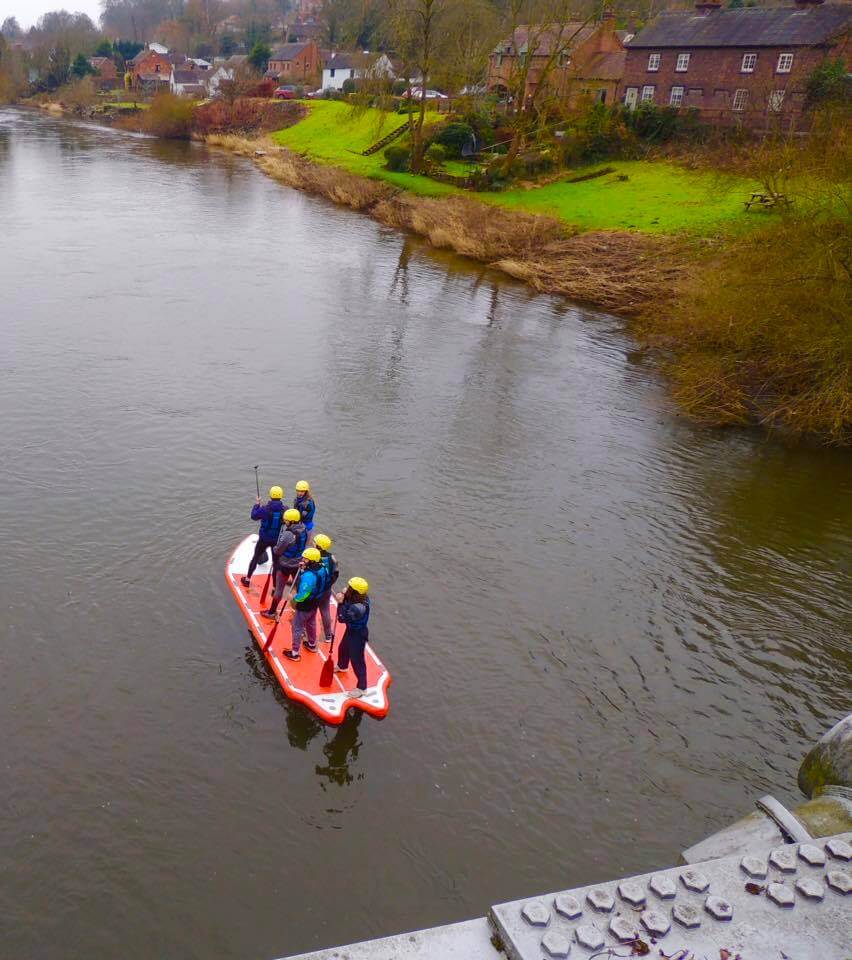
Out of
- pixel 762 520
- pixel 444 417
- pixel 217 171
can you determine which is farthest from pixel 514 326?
pixel 217 171

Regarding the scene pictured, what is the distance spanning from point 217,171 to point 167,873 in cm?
5468

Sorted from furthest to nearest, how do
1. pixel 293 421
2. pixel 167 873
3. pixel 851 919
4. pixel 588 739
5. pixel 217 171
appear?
pixel 217 171 → pixel 293 421 → pixel 588 739 → pixel 167 873 → pixel 851 919

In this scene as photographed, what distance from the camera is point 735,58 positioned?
151 ft

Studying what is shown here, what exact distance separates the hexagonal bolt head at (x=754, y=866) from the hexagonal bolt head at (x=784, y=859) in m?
0.08

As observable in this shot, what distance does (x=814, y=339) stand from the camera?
1912cm

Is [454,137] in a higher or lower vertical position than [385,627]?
higher

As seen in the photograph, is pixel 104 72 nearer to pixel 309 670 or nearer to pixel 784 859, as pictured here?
pixel 309 670

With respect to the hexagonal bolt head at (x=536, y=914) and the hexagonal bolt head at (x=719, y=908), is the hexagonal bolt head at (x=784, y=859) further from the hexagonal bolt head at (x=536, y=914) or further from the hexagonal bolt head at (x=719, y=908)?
the hexagonal bolt head at (x=536, y=914)

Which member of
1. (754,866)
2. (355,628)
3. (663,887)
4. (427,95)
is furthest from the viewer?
(427,95)

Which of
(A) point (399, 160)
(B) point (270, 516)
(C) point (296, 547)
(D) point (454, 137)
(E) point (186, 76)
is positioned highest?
(E) point (186, 76)

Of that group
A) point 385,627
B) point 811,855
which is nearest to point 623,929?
point 811,855

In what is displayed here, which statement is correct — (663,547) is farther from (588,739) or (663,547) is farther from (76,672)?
(76,672)

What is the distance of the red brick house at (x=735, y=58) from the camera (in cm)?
4203

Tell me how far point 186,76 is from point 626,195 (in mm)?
88130
